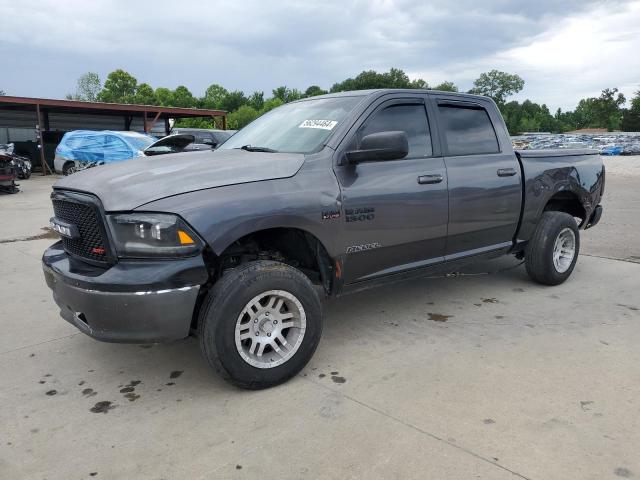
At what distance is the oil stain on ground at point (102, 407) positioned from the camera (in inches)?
116

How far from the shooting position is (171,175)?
9.94ft

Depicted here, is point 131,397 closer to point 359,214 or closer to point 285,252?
point 285,252

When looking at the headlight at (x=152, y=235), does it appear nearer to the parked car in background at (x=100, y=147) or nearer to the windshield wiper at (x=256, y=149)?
the windshield wiper at (x=256, y=149)

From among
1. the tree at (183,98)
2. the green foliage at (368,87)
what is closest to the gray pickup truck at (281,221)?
the green foliage at (368,87)

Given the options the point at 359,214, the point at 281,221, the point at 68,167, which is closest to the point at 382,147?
the point at 359,214

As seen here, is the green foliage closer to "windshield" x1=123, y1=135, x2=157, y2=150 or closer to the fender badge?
"windshield" x1=123, y1=135, x2=157, y2=150

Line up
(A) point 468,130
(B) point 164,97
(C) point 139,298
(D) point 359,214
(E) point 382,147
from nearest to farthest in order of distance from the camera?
(C) point 139,298
(E) point 382,147
(D) point 359,214
(A) point 468,130
(B) point 164,97

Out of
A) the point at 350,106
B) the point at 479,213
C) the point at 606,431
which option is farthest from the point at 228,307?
the point at 479,213

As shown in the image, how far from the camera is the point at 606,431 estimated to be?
2633 mm

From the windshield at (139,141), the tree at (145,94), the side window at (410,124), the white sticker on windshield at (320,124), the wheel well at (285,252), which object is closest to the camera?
the wheel well at (285,252)

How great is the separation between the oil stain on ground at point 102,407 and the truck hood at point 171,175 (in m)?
1.14

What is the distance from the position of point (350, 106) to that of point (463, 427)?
2.29 m

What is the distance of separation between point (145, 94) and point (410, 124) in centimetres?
8039

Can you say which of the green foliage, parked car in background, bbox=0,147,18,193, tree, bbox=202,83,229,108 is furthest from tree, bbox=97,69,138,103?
parked car in background, bbox=0,147,18,193
